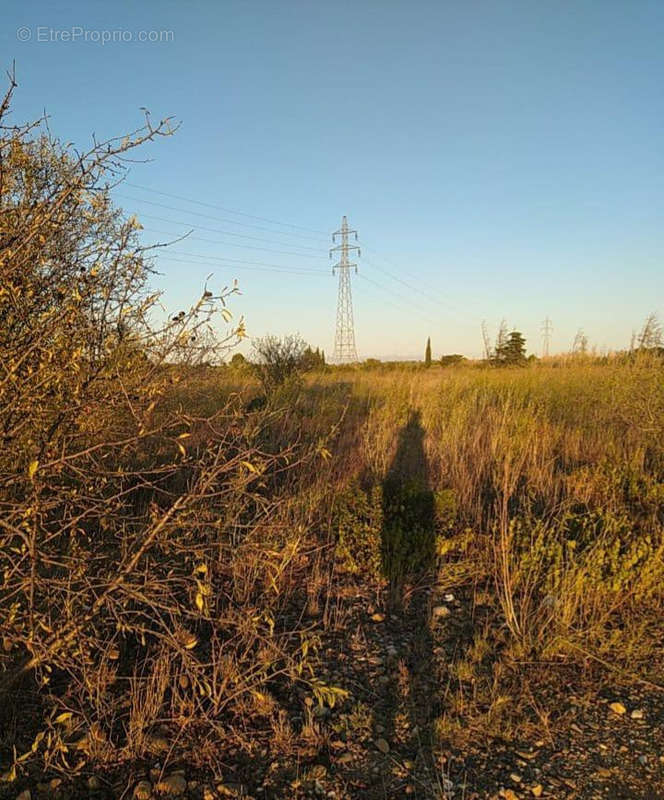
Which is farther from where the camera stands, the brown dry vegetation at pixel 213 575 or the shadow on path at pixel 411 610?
the shadow on path at pixel 411 610

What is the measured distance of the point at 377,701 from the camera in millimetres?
2432

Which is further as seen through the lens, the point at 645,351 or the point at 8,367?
the point at 645,351

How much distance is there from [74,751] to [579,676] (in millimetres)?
2350

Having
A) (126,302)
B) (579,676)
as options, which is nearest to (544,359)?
(579,676)

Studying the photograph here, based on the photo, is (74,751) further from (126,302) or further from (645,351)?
(645,351)

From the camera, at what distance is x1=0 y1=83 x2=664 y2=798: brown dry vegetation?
1.95m

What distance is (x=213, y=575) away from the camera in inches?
135

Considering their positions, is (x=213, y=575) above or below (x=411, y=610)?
above

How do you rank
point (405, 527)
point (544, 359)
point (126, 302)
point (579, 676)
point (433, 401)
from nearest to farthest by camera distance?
point (126, 302), point (579, 676), point (405, 527), point (433, 401), point (544, 359)

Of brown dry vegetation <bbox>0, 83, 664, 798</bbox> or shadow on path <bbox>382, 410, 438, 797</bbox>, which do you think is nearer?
brown dry vegetation <bbox>0, 83, 664, 798</bbox>

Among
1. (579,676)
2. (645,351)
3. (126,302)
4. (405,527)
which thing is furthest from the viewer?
(645,351)

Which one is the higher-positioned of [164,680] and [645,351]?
[645,351]

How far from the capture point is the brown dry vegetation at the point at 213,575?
6.40 feet

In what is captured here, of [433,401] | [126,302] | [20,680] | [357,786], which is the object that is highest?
[126,302]
